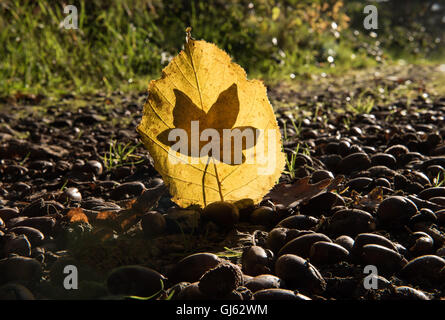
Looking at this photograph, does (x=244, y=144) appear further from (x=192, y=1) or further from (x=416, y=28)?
(x=416, y=28)

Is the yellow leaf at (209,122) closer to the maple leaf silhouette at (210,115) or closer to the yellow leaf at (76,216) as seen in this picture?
the maple leaf silhouette at (210,115)

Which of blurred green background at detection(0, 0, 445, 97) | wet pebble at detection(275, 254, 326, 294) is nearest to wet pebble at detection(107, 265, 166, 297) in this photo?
wet pebble at detection(275, 254, 326, 294)

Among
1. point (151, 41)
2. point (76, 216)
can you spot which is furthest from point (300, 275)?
point (151, 41)

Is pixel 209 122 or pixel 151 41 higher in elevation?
pixel 151 41

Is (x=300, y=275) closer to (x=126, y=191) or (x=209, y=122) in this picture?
(x=209, y=122)

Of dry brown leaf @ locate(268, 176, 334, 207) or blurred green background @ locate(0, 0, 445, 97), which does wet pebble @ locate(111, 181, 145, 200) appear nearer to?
dry brown leaf @ locate(268, 176, 334, 207)
